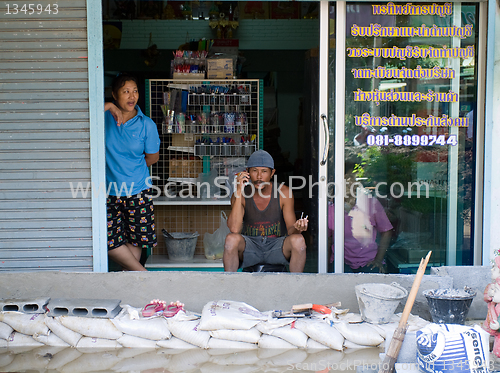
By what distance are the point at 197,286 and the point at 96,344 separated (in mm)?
816

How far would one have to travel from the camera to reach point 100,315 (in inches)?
136

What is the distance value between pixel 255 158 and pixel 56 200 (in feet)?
5.23

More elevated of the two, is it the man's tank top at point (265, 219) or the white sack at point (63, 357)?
the man's tank top at point (265, 219)

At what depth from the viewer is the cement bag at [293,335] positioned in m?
3.28

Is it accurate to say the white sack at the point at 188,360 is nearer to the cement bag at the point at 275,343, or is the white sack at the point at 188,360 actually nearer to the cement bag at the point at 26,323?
the cement bag at the point at 275,343

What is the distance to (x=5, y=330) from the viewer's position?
3385 millimetres

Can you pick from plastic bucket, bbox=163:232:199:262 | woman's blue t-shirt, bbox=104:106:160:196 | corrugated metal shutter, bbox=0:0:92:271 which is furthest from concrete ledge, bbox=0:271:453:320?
plastic bucket, bbox=163:232:199:262

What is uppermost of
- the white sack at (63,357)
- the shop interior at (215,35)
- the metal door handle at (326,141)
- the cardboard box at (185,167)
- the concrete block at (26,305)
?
the shop interior at (215,35)

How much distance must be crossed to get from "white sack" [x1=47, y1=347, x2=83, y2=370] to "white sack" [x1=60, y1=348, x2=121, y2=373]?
0.04m

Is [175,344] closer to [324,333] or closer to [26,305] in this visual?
[324,333]

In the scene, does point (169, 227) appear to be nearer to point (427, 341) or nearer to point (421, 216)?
point (421, 216)

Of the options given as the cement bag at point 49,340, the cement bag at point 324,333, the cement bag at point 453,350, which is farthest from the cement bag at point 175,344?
the cement bag at point 453,350

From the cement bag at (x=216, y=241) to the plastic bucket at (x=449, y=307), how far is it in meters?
2.45

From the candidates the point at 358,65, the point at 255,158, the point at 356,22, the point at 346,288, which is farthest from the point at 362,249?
the point at 356,22
